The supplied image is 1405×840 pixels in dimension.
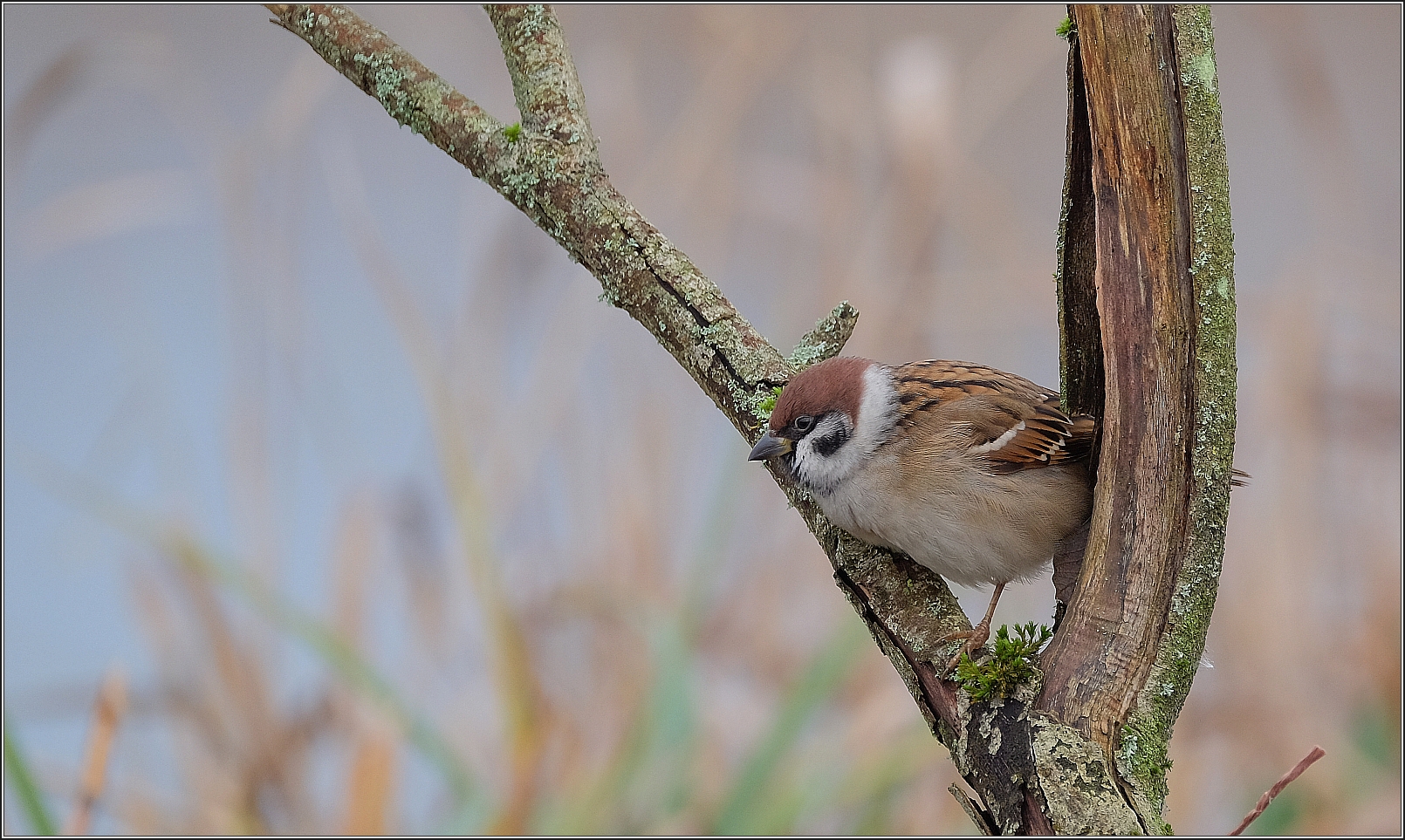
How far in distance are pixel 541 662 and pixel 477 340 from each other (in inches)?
31.1

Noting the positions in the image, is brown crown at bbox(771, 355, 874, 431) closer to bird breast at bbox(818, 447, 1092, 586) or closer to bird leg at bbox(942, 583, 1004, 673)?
bird breast at bbox(818, 447, 1092, 586)

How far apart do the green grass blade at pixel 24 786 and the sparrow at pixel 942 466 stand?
1.18 metres

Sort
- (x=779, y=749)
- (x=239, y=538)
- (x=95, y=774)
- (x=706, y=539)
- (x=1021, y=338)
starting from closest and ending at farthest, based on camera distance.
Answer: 1. (x=95, y=774)
2. (x=779, y=749)
3. (x=706, y=539)
4. (x=239, y=538)
5. (x=1021, y=338)

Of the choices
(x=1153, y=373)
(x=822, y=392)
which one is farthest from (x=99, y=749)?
(x=1153, y=373)

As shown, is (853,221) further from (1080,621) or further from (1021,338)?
(1080,621)

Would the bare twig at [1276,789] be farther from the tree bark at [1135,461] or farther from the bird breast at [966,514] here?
the bird breast at [966,514]

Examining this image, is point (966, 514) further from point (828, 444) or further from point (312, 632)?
point (312, 632)

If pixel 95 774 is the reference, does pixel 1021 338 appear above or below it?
above

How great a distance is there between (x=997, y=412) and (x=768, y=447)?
1.24 ft

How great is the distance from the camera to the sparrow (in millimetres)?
1495

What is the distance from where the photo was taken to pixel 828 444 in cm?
157

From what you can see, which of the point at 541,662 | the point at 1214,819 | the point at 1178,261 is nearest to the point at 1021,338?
the point at 1214,819

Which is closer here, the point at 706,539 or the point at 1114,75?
the point at 1114,75

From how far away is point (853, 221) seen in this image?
2818 mm
